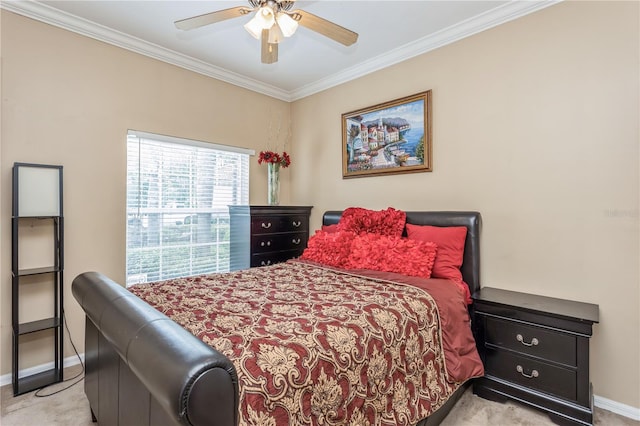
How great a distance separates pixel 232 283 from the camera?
226 centimetres

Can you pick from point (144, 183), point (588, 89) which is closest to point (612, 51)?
point (588, 89)

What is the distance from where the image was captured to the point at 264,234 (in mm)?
3586

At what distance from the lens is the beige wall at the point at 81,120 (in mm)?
2443

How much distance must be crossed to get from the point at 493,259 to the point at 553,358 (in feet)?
2.69

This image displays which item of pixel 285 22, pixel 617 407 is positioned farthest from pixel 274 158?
pixel 617 407

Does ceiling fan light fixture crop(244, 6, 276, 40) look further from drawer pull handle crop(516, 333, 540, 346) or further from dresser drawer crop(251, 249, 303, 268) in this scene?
drawer pull handle crop(516, 333, 540, 346)

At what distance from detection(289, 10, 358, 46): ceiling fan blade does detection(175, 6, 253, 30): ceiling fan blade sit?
0.29 m

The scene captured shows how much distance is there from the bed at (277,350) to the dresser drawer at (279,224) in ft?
3.63

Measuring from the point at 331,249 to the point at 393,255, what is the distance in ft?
1.89

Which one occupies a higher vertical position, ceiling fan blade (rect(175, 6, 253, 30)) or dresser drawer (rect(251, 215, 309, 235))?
ceiling fan blade (rect(175, 6, 253, 30))

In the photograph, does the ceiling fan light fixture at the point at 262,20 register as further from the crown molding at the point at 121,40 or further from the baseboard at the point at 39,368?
the baseboard at the point at 39,368

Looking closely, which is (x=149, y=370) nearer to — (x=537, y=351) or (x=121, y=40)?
(x=537, y=351)

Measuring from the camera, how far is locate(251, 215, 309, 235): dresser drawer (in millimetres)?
3525

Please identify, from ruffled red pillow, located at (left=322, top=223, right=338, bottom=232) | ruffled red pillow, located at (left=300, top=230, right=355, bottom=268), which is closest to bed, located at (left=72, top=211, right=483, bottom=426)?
ruffled red pillow, located at (left=300, top=230, right=355, bottom=268)
